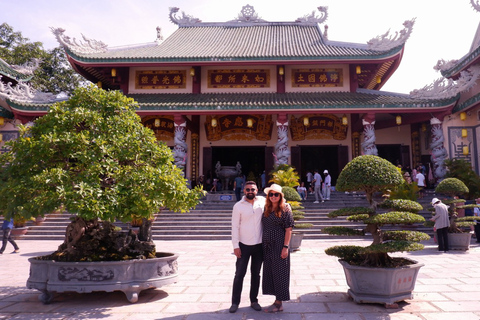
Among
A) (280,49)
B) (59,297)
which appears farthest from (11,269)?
(280,49)

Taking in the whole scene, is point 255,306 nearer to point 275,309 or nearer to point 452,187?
point 275,309

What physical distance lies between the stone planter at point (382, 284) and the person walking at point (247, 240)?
112cm

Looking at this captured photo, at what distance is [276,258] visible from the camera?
3.78 m

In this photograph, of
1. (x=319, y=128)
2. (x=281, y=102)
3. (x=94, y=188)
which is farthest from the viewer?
(x=319, y=128)

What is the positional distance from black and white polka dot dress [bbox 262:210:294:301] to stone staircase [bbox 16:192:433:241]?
275 inches

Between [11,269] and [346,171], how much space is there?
6.02 metres

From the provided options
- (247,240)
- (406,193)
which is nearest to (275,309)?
(247,240)

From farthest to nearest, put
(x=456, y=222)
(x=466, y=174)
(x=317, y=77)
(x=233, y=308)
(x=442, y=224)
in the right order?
(x=317, y=77) → (x=466, y=174) → (x=456, y=222) → (x=442, y=224) → (x=233, y=308)

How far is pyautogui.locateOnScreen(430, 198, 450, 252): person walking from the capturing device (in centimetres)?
811

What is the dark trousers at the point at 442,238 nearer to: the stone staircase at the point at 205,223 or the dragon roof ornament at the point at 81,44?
the stone staircase at the point at 205,223

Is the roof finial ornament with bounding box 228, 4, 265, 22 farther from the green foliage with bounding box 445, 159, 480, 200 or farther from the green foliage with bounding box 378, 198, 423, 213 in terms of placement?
the green foliage with bounding box 378, 198, 423, 213

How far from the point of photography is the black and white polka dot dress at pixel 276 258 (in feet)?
12.3

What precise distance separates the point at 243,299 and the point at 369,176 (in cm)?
212

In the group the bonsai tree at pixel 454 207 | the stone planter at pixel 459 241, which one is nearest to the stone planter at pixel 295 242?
the bonsai tree at pixel 454 207
